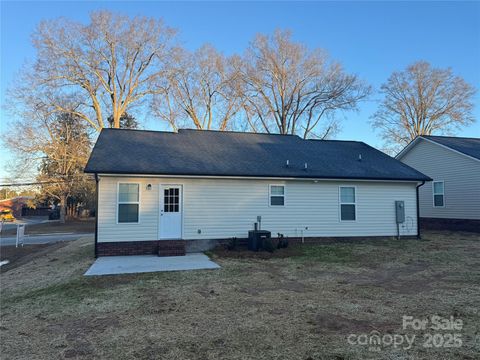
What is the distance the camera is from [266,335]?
4.16 m

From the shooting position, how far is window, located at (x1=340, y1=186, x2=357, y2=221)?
41.1ft

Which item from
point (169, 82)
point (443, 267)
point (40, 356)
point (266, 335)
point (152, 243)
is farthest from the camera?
point (169, 82)

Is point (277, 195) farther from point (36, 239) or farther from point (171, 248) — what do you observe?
point (36, 239)

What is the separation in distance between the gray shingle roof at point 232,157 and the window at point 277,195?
537 millimetres

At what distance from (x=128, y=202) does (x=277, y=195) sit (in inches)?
199

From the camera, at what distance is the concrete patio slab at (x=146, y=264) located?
26.7ft

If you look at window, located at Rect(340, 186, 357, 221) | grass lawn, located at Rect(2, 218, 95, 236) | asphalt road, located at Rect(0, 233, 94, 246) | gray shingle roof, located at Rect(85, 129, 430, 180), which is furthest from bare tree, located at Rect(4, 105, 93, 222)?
window, located at Rect(340, 186, 357, 221)

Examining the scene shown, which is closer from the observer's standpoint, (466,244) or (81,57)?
(466,244)

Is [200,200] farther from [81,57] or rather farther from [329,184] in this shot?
[81,57]

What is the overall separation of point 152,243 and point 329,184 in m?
6.67

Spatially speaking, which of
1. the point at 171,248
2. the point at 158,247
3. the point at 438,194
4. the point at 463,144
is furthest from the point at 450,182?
the point at 158,247

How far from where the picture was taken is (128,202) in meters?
10.5

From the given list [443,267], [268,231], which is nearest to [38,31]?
[268,231]

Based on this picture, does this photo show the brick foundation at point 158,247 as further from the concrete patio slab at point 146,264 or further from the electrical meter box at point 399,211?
the electrical meter box at point 399,211
